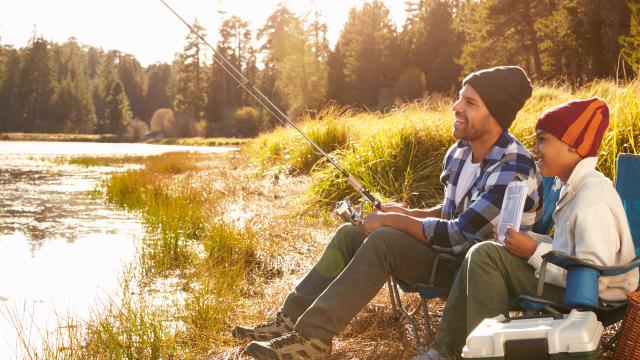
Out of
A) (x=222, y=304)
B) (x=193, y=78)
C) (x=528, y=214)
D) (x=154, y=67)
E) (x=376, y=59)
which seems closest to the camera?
(x=528, y=214)

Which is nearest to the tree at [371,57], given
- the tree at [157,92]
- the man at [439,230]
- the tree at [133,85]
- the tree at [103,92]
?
the tree at [103,92]

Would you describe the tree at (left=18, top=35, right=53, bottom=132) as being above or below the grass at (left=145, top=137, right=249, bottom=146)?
above

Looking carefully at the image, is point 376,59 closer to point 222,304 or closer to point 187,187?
point 187,187

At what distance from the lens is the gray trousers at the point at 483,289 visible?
2.34 metres

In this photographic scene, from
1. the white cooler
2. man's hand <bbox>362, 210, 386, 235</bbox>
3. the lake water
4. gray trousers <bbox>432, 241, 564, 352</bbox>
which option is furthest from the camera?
the lake water

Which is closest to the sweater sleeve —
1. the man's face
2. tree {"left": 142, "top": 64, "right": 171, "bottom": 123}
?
the man's face

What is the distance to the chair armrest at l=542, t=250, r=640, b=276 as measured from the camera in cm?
218

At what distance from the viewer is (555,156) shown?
2508 millimetres

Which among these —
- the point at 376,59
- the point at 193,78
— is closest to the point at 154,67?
the point at 193,78

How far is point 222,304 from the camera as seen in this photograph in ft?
12.9

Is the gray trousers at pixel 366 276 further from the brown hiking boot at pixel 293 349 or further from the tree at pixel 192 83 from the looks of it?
the tree at pixel 192 83

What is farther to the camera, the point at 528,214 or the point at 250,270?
the point at 250,270

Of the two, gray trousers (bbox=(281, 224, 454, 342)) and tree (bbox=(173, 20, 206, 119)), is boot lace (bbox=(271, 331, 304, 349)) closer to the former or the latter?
gray trousers (bbox=(281, 224, 454, 342))

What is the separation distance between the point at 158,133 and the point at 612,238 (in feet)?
168
